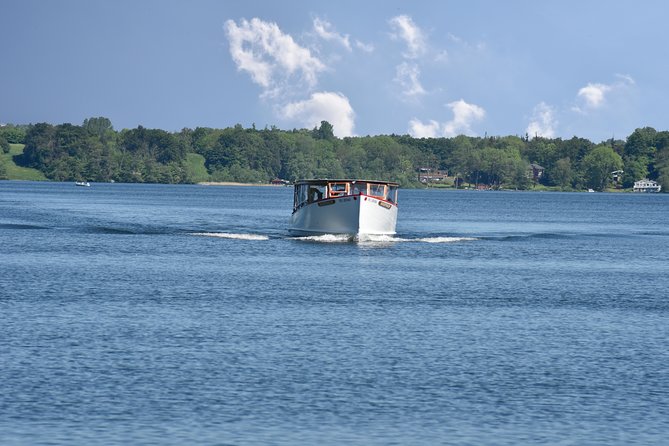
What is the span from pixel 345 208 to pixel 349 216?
Answer: 67 centimetres

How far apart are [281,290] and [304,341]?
51.9 feet

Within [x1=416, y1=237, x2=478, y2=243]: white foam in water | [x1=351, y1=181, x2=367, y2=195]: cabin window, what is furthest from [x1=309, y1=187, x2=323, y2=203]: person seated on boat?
[x1=416, y1=237, x2=478, y2=243]: white foam in water

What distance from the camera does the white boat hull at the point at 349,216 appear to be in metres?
85.2

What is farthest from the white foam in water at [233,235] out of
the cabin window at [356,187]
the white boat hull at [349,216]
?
the cabin window at [356,187]

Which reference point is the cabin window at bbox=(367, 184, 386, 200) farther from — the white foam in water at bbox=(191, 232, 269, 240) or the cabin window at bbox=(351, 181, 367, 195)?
the white foam in water at bbox=(191, 232, 269, 240)

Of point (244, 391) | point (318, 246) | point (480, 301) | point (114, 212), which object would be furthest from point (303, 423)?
A: point (114, 212)

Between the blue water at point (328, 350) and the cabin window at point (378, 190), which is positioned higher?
the cabin window at point (378, 190)

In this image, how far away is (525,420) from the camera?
2723cm

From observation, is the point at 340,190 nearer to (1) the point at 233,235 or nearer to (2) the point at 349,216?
(2) the point at 349,216

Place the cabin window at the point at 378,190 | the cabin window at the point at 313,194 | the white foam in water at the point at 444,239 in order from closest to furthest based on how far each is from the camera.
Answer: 1. the cabin window at the point at 378,190
2. the cabin window at the point at 313,194
3. the white foam in water at the point at 444,239

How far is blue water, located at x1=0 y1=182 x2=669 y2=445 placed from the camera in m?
26.5

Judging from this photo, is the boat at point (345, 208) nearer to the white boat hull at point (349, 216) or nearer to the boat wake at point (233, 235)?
the white boat hull at point (349, 216)

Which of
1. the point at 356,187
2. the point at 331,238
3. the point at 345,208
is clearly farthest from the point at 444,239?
the point at 345,208

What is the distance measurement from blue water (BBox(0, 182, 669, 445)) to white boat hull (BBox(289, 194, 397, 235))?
1221cm
